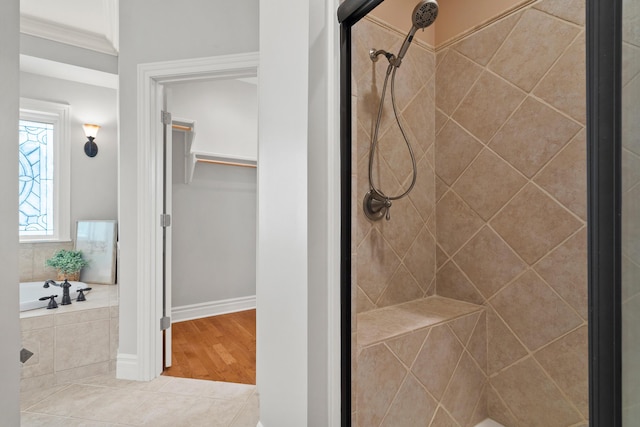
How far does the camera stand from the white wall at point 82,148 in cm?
306

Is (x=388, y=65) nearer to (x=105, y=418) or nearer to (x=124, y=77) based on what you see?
(x=124, y=77)

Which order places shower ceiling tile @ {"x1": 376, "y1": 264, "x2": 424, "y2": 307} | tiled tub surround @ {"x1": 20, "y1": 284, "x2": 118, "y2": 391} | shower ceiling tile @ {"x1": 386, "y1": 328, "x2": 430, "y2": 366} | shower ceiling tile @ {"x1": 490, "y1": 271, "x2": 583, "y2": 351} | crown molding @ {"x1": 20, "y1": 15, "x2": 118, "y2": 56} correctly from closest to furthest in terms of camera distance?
shower ceiling tile @ {"x1": 386, "y1": 328, "x2": 430, "y2": 366}, shower ceiling tile @ {"x1": 490, "y1": 271, "x2": 583, "y2": 351}, shower ceiling tile @ {"x1": 376, "y1": 264, "x2": 424, "y2": 307}, tiled tub surround @ {"x1": 20, "y1": 284, "x2": 118, "y2": 391}, crown molding @ {"x1": 20, "y1": 15, "x2": 118, "y2": 56}

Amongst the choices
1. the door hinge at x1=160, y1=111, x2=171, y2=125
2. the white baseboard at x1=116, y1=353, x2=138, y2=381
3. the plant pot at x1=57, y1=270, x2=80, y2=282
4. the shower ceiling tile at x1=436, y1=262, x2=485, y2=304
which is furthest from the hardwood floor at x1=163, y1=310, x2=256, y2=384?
the door hinge at x1=160, y1=111, x2=171, y2=125

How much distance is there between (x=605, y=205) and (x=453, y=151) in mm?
1430

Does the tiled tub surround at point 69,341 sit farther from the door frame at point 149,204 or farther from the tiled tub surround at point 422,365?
the tiled tub surround at point 422,365

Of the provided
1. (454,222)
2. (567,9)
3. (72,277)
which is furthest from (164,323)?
(567,9)

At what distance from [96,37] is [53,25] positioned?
0.28 metres

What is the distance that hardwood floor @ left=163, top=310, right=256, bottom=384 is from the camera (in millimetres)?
2141

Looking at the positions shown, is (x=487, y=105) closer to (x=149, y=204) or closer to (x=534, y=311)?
(x=534, y=311)

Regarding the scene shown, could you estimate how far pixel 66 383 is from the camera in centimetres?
196

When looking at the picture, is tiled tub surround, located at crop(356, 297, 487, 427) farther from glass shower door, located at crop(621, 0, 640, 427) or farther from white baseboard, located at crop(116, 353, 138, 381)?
white baseboard, located at crop(116, 353, 138, 381)

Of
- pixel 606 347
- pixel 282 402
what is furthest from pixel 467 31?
pixel 282 402

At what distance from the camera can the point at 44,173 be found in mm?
3027

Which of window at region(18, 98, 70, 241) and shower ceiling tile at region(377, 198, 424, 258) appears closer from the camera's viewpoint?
shower ceiling tile at region(377, 198, 424, 258)
